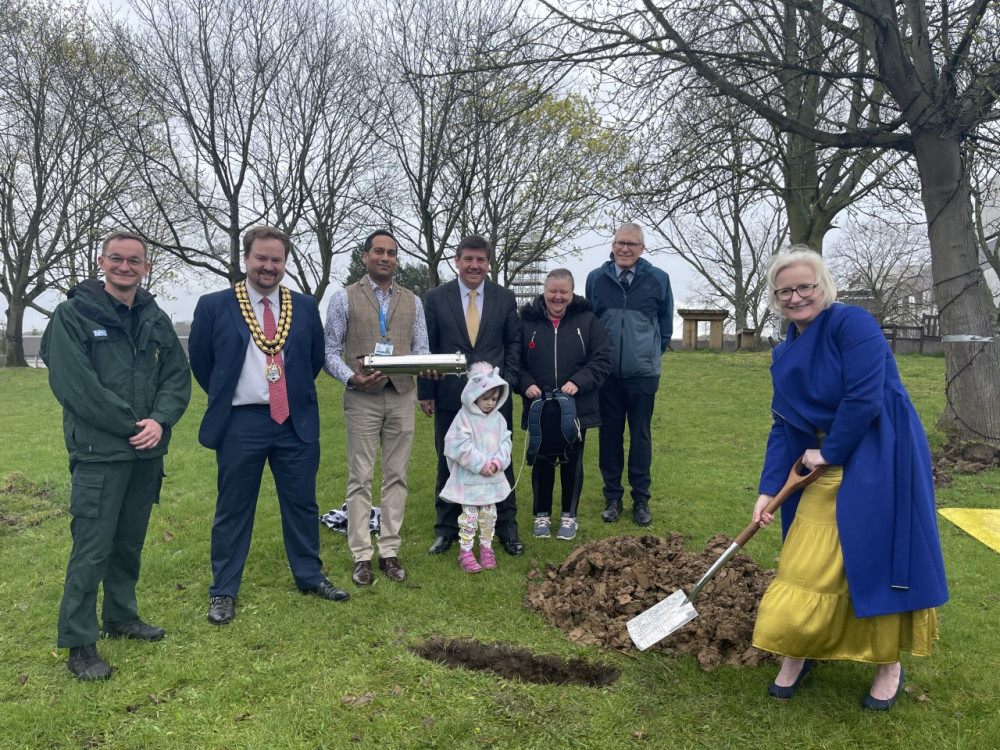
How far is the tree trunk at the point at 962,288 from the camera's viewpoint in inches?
313

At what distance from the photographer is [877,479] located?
2896 mm

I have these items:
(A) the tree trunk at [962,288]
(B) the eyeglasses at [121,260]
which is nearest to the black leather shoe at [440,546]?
(B) the eyeglasses at [121,260]

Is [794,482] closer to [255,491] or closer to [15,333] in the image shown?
[255,491]

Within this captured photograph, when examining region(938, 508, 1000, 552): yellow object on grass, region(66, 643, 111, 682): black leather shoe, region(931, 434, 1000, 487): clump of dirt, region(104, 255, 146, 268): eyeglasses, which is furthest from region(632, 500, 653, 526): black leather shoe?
region(104, 255, 146, 268): eyeglasses

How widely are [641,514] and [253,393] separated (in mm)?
3484

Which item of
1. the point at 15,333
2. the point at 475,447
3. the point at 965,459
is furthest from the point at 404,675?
the point at 15,333

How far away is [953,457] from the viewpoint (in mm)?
7586

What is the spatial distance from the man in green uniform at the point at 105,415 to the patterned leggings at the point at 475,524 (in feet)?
6.96

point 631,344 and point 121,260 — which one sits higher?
point 121,260

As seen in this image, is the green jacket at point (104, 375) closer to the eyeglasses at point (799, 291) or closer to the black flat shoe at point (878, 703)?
the eyeglasses at point (799, 291)

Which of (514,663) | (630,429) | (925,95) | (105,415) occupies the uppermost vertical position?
(925,95)

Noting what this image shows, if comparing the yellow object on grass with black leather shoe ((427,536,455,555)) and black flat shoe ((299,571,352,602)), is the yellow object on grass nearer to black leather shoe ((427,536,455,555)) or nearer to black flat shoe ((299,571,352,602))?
black leather shoe ((427,536,455,555))

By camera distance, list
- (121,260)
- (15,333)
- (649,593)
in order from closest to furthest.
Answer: (121,260), (649,593), (15,333)

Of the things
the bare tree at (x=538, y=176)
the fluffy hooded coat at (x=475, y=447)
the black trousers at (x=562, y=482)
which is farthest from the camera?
the bare tree at (x=538, y=176)
